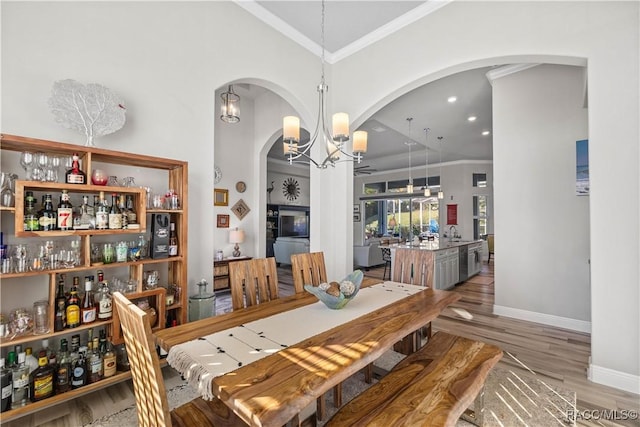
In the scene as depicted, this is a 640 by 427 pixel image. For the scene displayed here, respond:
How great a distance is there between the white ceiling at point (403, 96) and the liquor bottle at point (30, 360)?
353cm

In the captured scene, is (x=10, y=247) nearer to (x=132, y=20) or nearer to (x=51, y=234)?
(x=51, y=234)

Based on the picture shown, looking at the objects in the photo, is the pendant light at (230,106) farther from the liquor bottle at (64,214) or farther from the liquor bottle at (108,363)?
the liquor bottle at (108,363)

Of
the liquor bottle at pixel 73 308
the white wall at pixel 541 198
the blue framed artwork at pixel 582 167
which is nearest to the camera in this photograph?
the liquor bottle at pixel 73 308

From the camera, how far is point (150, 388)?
109 cm

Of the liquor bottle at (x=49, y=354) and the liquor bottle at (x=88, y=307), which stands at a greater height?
the liquor bottle at (x=88, y=307)

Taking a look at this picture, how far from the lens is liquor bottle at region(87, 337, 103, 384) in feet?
6.34

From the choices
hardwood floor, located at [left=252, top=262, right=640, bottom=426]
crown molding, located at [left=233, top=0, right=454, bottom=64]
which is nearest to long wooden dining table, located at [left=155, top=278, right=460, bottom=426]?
hardwood floor, located at [left=252, top=262, right=640, bottom=426]

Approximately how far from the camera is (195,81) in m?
2.69

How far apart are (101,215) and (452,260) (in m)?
5.59

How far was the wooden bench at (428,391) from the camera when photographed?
1273 millimetres

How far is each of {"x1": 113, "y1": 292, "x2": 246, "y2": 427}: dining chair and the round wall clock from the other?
8.70 metres

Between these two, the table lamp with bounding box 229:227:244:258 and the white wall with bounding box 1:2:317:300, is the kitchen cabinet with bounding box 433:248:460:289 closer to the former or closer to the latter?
the table lamp with bounding box 229:227:244:258

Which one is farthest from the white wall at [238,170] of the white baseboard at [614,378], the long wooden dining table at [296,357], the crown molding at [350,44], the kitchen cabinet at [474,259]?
the white baseboard at [614,378]

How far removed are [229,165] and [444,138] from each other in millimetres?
5168
